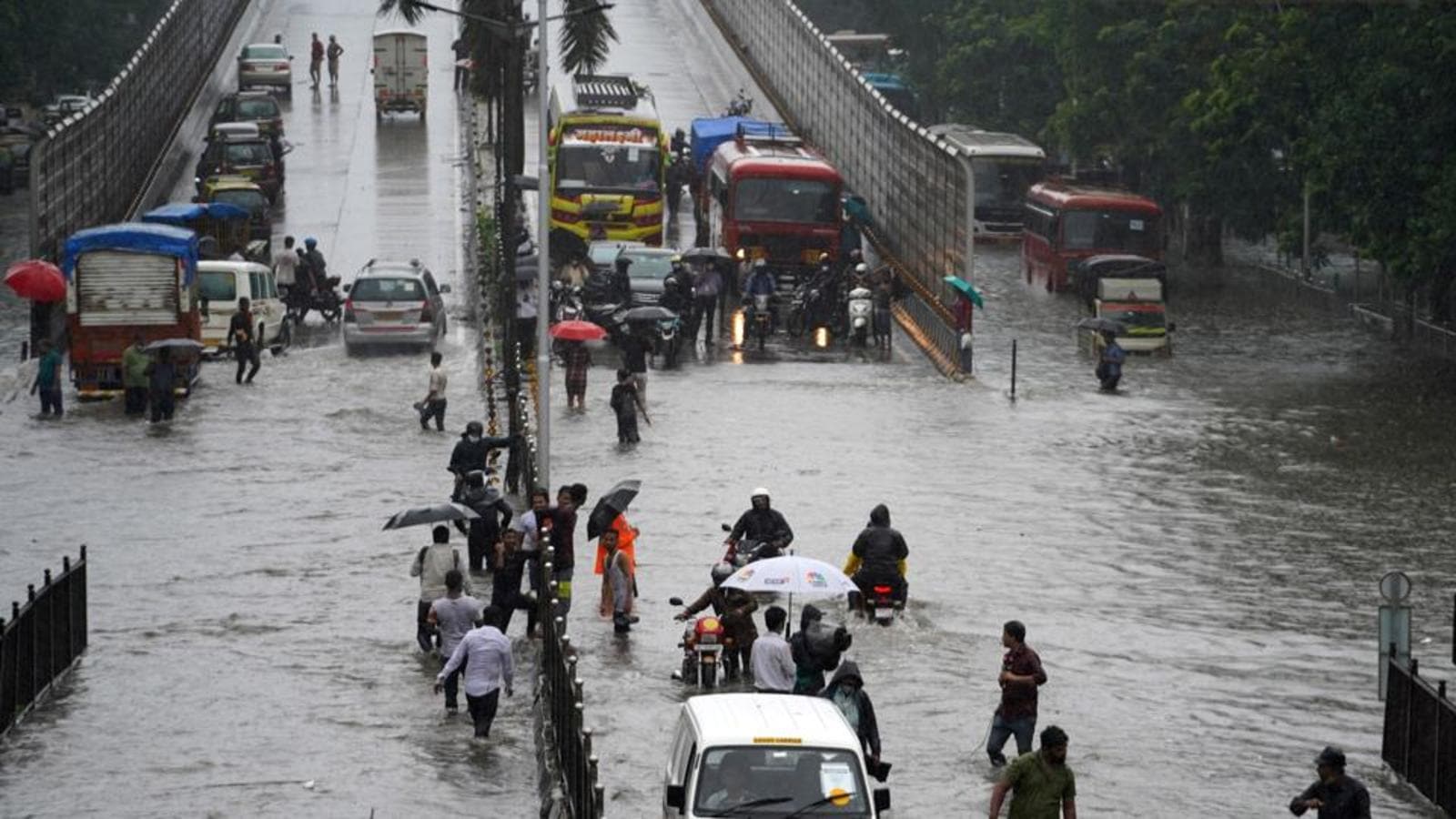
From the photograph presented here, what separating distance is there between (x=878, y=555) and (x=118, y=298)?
2064cm

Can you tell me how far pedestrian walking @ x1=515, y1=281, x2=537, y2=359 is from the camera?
163ft

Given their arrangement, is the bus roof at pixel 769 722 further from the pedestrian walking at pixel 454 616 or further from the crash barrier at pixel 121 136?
the crash barrier at pixel 121 136

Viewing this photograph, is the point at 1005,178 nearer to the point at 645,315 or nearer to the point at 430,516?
the point at 645,315

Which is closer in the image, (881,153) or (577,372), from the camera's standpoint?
(577,372)

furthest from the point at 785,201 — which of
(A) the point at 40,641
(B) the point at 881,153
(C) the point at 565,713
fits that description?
(C) the point at 565,713

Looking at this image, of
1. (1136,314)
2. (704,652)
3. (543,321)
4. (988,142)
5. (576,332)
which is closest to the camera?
(704,652)

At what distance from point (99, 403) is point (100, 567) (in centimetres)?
1323

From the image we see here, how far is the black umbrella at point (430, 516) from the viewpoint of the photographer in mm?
28188

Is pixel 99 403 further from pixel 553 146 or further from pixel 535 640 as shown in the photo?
pixel 553 146

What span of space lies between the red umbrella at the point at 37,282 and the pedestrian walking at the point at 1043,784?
30043mm

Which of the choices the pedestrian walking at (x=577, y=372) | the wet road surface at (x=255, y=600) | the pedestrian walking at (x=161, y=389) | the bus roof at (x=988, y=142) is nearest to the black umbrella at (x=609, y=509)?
the wet road surface at (x=255, y=600)

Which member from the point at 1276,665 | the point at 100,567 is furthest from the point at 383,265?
the point at 1276,665

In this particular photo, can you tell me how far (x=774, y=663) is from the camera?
23.8m

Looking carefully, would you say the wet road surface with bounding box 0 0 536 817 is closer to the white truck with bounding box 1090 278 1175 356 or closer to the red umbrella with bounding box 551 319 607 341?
the red umbrella with bounding box 551 319 607 341
